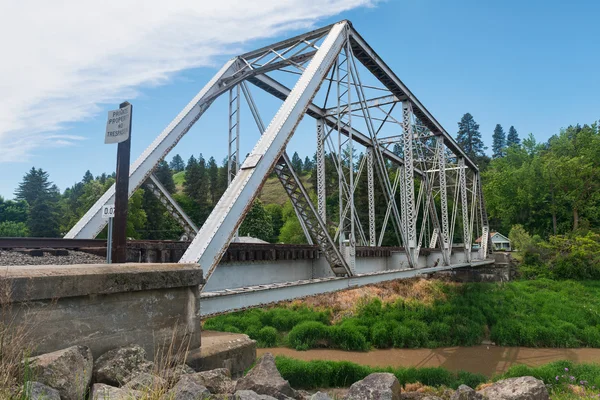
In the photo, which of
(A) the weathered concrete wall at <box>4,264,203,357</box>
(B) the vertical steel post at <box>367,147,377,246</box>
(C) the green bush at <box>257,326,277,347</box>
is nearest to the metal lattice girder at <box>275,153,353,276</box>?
(A) the weathered concrete wall at <box>4,264,203,357</box>

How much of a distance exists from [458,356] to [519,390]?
46.5ft

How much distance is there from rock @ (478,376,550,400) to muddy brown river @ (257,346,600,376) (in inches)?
434

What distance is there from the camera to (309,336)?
2027 cm

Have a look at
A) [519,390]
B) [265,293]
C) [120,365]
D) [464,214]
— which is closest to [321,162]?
[265,293]

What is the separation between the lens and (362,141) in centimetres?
2391

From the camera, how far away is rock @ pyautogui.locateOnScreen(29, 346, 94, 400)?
11.2ft

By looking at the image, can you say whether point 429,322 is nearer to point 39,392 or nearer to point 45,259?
point 45,259

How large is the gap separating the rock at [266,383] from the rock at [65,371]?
1.65m

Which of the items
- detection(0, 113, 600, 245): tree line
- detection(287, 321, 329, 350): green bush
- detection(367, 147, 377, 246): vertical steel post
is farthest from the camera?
detection(0, 113, 600, 245): tree line

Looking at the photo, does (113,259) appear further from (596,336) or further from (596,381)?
(596,336)

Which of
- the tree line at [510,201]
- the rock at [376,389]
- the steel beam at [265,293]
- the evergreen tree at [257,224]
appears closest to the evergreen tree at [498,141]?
the tree line at [510,201]

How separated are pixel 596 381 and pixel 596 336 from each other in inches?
411

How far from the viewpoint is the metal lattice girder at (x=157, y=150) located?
10.3 m

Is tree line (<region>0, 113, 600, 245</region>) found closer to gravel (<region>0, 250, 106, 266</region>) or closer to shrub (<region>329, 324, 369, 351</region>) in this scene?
shrub (<region>329, 324, 369, 351</region>)
